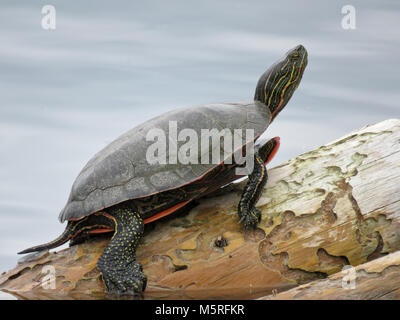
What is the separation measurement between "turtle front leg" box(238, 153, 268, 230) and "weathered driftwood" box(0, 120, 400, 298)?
0.48 feet

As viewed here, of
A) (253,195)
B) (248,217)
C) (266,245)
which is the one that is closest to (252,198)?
(253,195)

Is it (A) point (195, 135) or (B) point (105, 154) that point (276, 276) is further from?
(B) point (105, 154)

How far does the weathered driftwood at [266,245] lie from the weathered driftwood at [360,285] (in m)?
0.94

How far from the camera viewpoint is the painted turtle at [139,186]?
5812mm

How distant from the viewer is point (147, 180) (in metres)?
5.86

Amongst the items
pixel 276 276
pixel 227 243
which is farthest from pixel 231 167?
pixel 276 276

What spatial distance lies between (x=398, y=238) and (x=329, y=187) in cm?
102

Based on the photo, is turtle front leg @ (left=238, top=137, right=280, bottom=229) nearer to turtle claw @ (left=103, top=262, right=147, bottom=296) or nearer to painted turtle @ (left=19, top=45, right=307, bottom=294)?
painted turtle @ (left=19, top=45, right=307, bottom=294)

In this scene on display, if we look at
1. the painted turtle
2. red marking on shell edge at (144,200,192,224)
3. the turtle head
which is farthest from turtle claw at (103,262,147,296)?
the turtle head

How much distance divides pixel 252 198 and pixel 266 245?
1.97 ft

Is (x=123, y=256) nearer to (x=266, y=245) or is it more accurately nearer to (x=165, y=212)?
(x=165, y=212)

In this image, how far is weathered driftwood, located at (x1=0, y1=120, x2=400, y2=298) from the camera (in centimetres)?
594
